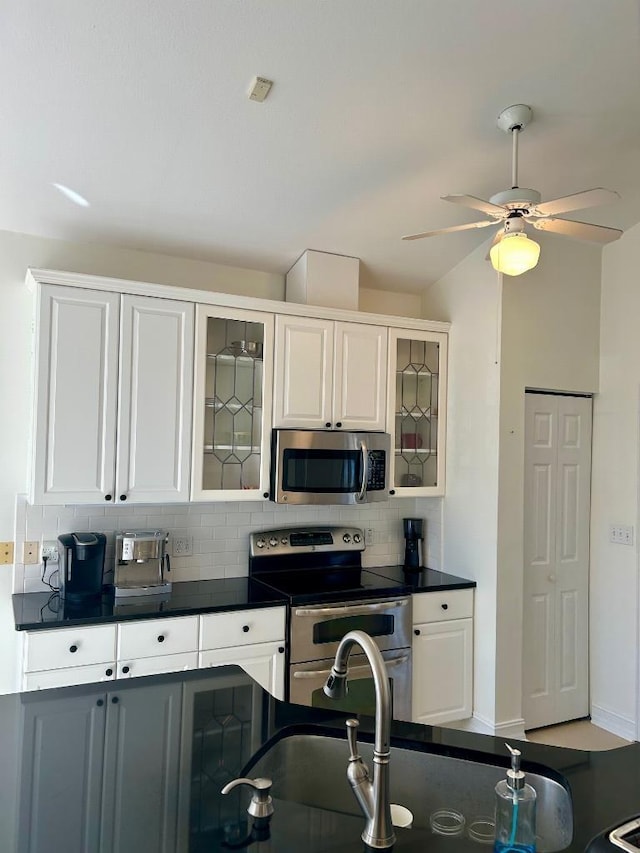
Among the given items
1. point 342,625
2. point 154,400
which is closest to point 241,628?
point 342,625

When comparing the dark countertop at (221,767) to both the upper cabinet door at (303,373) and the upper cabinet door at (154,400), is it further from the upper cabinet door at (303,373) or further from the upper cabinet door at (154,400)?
the upper cabinet door at (303,373)

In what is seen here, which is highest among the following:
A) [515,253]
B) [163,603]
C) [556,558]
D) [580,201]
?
[580,201]

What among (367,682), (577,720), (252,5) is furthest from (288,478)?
(577,720)

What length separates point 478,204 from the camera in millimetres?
2170

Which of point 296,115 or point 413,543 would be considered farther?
point 413,543

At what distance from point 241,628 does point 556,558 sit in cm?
204

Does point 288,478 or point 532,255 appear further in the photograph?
point 288,478

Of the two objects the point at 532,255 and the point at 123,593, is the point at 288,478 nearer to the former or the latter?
the point at 123,593

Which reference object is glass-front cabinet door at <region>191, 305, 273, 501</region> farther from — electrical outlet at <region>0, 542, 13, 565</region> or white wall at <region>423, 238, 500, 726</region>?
white wall at <region>423, 238, 500, 726</region>

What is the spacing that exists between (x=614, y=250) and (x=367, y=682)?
9.71 ft

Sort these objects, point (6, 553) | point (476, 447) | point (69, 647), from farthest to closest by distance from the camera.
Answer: point (476, 447) < point (6, 553) < point (69, 647)

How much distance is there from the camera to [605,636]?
3.91 m

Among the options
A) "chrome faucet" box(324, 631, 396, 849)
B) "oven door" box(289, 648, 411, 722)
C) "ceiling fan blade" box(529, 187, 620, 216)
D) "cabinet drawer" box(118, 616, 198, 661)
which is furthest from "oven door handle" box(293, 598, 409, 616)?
"ceiling fan blade" box(529, 187, 620, 216)

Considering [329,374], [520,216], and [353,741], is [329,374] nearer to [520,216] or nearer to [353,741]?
[520,216]
